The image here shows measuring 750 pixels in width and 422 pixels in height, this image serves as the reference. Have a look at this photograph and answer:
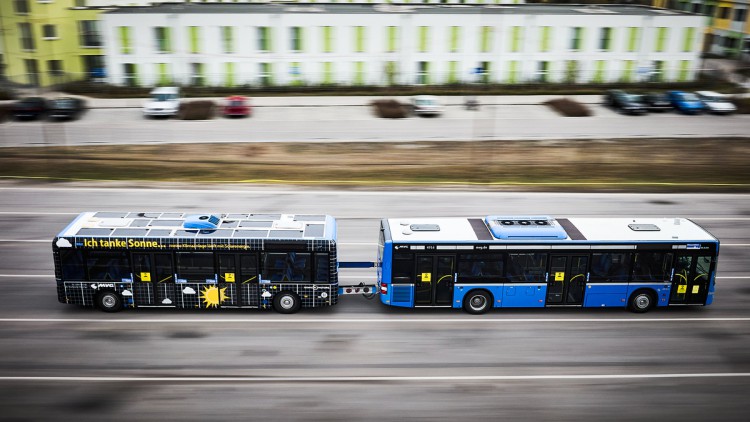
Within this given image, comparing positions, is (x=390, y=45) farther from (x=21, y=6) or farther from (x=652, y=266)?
(x=652, y=266)

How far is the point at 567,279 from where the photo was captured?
733 inches

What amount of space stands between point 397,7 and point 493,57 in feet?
42.2

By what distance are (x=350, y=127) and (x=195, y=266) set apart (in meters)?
27.6

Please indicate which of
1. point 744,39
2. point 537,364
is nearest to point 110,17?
point 537,364

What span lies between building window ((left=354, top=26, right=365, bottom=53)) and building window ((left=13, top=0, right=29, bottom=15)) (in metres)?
29.9

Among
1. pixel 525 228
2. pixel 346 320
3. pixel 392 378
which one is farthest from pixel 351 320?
pixel 525 228

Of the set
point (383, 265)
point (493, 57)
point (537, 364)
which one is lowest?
point (537, 364)

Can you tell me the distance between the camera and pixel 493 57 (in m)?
59.1

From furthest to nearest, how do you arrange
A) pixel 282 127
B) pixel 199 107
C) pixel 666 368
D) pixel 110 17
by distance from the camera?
pixel 110 17, pixel 199 107, pixel 282 127, pixel 666 368

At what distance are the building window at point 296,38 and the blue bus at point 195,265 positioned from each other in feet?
136

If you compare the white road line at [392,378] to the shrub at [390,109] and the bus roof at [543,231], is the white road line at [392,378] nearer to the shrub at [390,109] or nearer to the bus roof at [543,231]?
the bus roof at [543,231]

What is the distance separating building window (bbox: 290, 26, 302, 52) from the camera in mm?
56969

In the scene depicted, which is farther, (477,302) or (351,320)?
(477,302)

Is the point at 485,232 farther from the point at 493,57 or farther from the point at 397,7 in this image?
the point at 397,7
